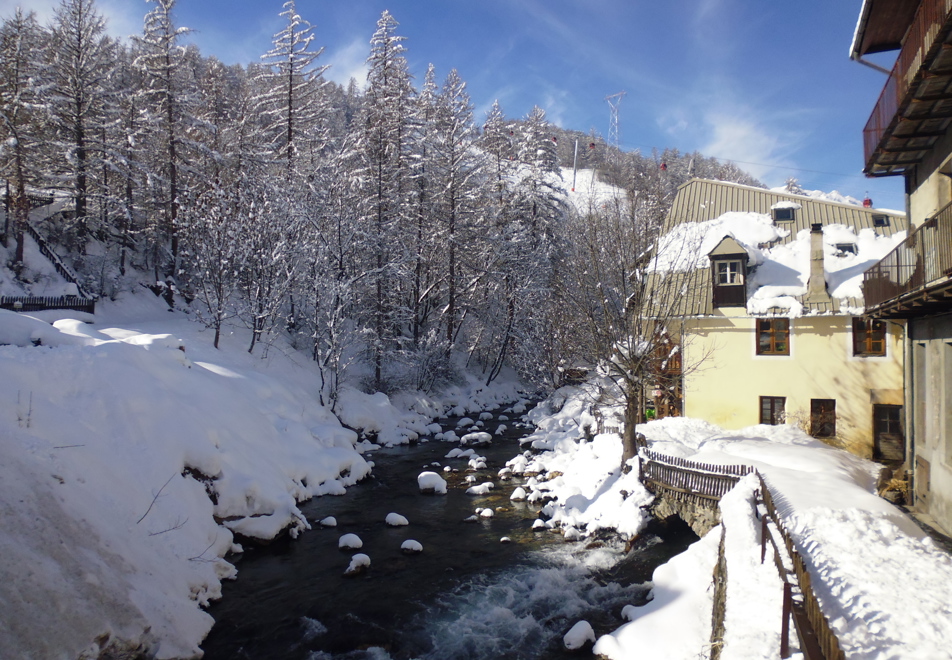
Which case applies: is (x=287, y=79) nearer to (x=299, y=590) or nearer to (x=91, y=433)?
(x=91, y=433)

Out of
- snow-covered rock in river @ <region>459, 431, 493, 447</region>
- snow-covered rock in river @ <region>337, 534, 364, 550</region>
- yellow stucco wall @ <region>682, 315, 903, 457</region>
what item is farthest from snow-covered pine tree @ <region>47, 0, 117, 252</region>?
yellow stucco wall @ <region>682, 315, 903, 457</region>

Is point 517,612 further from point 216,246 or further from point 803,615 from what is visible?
point 216,246

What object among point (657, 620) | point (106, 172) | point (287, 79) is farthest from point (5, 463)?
point (287, 79)

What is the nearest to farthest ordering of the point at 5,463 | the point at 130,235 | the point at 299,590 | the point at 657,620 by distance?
the point at 5,463, the point at 657,620, the point at 299,590, the point at 130,235

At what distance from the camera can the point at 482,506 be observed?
16250mm

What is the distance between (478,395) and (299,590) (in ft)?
80.9

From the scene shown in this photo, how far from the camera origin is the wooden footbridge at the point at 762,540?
515 cm

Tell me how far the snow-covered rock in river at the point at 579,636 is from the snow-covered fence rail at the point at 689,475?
5012mm

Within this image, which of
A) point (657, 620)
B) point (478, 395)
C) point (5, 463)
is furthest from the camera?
point (478, 395)

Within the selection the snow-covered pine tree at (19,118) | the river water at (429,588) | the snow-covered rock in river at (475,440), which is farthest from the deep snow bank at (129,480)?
the snow-covered pine tree at (19,118)

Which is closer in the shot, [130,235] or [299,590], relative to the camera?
[299,590]

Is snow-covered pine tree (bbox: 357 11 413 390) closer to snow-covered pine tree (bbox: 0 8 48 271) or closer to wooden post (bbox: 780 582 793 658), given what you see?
snow-covered pine tree (bbox: 0 8 48 271)

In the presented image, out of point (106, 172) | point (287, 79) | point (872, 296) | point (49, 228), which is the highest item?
point (287, 79)

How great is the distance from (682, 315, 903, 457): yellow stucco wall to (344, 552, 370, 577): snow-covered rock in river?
12635 millimetres
